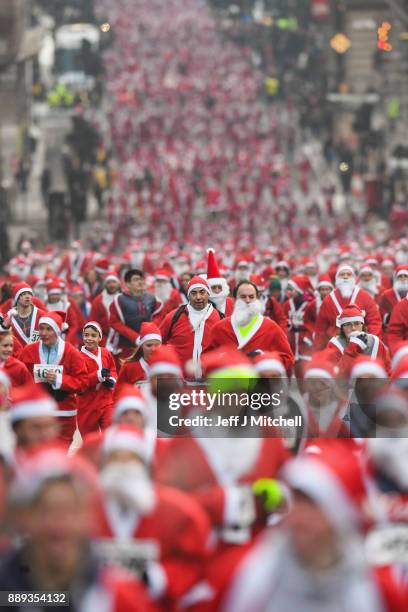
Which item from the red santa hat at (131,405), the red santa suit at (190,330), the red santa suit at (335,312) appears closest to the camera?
the red santa hat at (131,405)

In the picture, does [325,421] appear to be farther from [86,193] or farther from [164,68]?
[164,68]

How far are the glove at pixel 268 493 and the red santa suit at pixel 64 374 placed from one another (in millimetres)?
5359

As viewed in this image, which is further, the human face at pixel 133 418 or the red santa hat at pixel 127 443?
the human face at pixel 133 418

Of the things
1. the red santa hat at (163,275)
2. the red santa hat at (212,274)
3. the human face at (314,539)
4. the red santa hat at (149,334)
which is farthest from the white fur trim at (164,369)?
the red santa hat at (163,275)

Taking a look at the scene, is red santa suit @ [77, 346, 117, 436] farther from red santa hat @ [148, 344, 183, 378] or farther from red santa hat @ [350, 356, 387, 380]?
red santa hat @ [350, 356, 387, 380]

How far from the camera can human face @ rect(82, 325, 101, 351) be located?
14.9 metres

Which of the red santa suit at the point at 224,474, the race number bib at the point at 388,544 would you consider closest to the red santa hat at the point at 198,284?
the red santa suit at the point at 224,474

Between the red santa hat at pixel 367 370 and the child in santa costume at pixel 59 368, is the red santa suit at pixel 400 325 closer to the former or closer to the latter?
the child in santa costume at pixel 59 368

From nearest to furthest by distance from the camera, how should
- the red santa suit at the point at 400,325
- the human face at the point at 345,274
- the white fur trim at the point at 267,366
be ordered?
the white fur trim at the point at 267,366 < the red santa suit at the point at 400,325 < the human face at the point at 345,274

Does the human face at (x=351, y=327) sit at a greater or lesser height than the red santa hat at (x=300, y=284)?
greater

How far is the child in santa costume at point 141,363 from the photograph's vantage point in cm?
1371

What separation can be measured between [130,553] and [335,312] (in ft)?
33.5

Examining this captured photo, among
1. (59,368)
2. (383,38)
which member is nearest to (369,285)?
(59,368)

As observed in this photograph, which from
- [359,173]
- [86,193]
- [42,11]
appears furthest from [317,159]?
[42,11]
